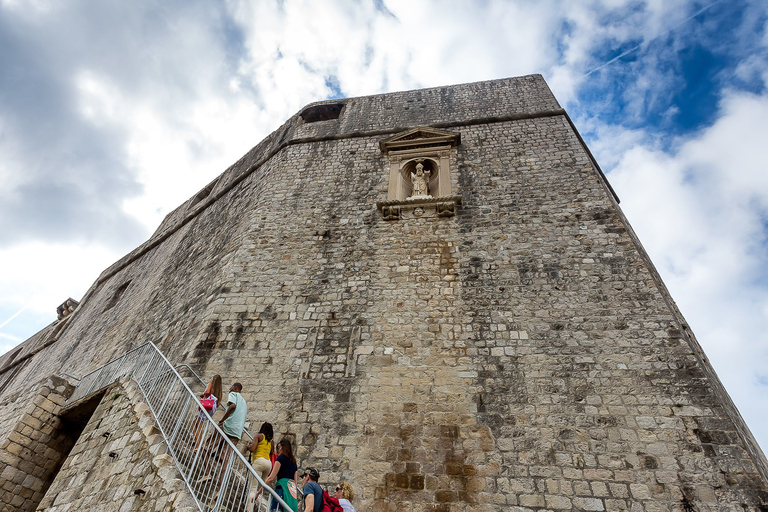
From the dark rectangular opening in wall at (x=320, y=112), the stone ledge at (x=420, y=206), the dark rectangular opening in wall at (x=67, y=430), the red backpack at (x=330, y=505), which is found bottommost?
the red backpack at (x=330, y=505)

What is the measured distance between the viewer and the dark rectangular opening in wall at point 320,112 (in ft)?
41.3

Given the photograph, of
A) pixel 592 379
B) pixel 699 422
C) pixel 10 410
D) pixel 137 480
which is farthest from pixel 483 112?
pixel 10 410

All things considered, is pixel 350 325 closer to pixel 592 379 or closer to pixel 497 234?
pixel 497 234

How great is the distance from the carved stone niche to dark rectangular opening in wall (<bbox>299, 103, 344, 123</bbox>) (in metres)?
2.91

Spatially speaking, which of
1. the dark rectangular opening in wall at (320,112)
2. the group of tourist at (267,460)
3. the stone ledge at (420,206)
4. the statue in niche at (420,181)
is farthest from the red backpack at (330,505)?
the dark rectangular opening in wall at (320,112)

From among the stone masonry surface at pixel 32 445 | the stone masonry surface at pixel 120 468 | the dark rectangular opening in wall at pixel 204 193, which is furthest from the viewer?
the dark rectangular opening in wall at pixel 204 193

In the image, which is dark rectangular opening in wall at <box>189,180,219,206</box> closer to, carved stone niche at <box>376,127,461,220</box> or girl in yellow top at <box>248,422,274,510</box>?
carved stone niche at <box>376,127,461,220</box>

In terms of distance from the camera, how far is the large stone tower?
539 centimetres

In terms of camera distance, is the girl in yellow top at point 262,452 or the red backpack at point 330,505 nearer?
the red backpack at point 330,505

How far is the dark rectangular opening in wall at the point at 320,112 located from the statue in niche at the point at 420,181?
13.0 feet

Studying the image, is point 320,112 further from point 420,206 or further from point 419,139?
point 420,206

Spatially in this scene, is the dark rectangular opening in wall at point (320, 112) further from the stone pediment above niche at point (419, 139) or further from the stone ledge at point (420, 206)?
the stone ledge at point (420, 206)

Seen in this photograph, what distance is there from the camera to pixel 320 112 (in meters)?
12.7

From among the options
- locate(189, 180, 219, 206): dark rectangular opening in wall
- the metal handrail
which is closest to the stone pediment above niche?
the metal handrail
